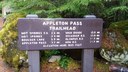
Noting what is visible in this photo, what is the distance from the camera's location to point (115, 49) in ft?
15.5

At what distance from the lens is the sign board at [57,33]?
4059 millimetres

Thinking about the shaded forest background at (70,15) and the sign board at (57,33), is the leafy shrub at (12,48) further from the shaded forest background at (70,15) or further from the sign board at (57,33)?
the sign board at (57,33)

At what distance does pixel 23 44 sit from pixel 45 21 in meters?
0.57

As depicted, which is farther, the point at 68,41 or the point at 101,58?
the point at 101,58

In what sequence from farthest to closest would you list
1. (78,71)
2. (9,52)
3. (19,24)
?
(9,52), (78,71), (19,24)

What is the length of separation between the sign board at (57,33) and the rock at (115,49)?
1.91 feet

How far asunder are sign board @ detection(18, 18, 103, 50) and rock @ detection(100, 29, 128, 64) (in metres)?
0.58

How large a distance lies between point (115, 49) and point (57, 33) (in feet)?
4.44

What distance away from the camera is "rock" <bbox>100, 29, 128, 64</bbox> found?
472 cm

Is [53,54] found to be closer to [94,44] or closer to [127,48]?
[94,44]

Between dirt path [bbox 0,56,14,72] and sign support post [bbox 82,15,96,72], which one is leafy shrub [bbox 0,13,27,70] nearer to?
dirt path [bbox 0,56,14,72]

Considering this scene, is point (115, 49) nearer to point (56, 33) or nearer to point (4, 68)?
point (56, 33)

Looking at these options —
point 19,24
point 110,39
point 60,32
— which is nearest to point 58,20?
point 60,32

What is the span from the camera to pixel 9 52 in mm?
5074
